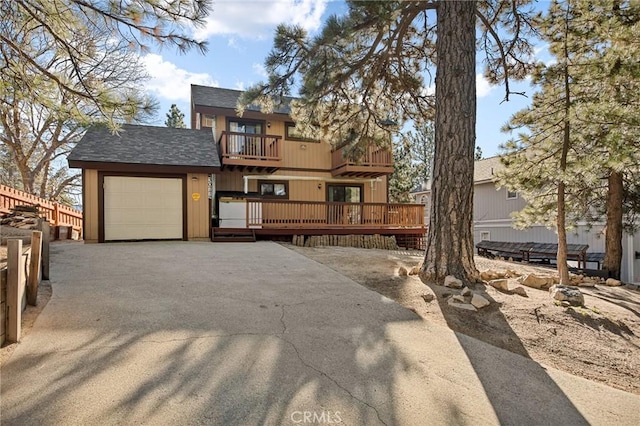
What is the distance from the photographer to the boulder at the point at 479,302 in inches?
177

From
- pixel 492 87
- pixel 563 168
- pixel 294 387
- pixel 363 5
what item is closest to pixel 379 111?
pixel 492 87

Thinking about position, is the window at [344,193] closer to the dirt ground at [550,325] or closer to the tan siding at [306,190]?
the tan siding at [306,190]

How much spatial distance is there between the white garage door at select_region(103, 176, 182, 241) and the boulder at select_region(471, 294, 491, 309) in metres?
9.29

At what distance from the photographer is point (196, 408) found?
7.42ft

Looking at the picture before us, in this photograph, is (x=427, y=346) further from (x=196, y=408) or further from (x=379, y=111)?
(x=379, y=111)

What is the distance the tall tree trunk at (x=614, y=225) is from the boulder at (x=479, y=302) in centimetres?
733

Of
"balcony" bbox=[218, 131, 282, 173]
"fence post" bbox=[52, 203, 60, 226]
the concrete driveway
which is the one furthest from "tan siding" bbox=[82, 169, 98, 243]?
the concrete driveway

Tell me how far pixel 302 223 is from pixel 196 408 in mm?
10023

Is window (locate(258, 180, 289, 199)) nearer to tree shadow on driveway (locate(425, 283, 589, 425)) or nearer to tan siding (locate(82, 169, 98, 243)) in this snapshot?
tan siding (locate(82, 169, 98, 243))

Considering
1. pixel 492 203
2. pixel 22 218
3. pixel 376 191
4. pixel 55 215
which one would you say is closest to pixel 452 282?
pixel 376 191

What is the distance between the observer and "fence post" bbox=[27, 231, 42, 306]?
11.7ft

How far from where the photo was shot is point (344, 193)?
1548cm

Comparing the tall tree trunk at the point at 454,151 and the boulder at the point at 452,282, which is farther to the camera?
the tall tree trunk at the point at 454,151

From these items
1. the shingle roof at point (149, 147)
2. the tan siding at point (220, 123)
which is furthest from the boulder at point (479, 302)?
the tan siding at point (220, 123)
